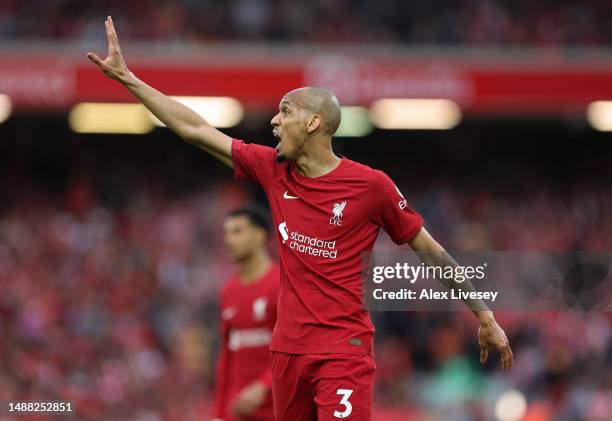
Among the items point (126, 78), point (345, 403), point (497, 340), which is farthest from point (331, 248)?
point (126, 78)

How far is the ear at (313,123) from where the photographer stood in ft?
19.3

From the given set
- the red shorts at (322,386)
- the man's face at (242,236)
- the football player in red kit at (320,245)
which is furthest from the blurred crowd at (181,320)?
the football player in red kit at (320,245)

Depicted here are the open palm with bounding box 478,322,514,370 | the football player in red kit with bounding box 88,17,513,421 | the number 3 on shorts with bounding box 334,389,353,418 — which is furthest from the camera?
the open palm with bounding box 478,322,514,370

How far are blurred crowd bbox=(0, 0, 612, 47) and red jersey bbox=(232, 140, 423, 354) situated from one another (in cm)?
1507

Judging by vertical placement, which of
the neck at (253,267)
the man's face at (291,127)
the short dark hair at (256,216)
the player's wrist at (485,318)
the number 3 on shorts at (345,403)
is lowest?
the number 3 on shorts at (345,403)

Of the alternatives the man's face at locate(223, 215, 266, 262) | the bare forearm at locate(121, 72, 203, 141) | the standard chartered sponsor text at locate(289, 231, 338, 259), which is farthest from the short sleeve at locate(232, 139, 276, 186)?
the man's face at locate(223, 215, 266, 262)

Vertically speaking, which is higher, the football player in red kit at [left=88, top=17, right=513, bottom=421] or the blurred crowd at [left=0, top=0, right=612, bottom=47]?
the blurred crowd at [left=0, top=0, right=612, bottom=47]

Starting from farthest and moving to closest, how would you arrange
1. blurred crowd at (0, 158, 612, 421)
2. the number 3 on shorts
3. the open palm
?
blurred crowd at (0, 158, 612, 421)
the open palm
the number 3 on shorts

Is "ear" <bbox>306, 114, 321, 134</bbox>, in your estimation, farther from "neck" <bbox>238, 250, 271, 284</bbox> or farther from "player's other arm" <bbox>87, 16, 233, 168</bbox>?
"neck" <bbox>238, 250, 271, 284</bbox>

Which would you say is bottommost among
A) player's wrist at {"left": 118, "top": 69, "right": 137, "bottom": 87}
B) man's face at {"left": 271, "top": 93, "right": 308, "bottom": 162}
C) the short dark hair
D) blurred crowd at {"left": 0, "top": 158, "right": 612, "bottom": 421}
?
man's face at {"left": 271, "top": 93, "right": 308, "bottom": 162}

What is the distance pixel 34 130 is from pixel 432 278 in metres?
17.2

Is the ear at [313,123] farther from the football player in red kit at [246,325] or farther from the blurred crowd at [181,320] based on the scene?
the blurred crowd at [181,320]

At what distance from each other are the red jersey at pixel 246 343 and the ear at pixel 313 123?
2.43 meters

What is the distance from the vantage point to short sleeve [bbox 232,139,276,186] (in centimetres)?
602
